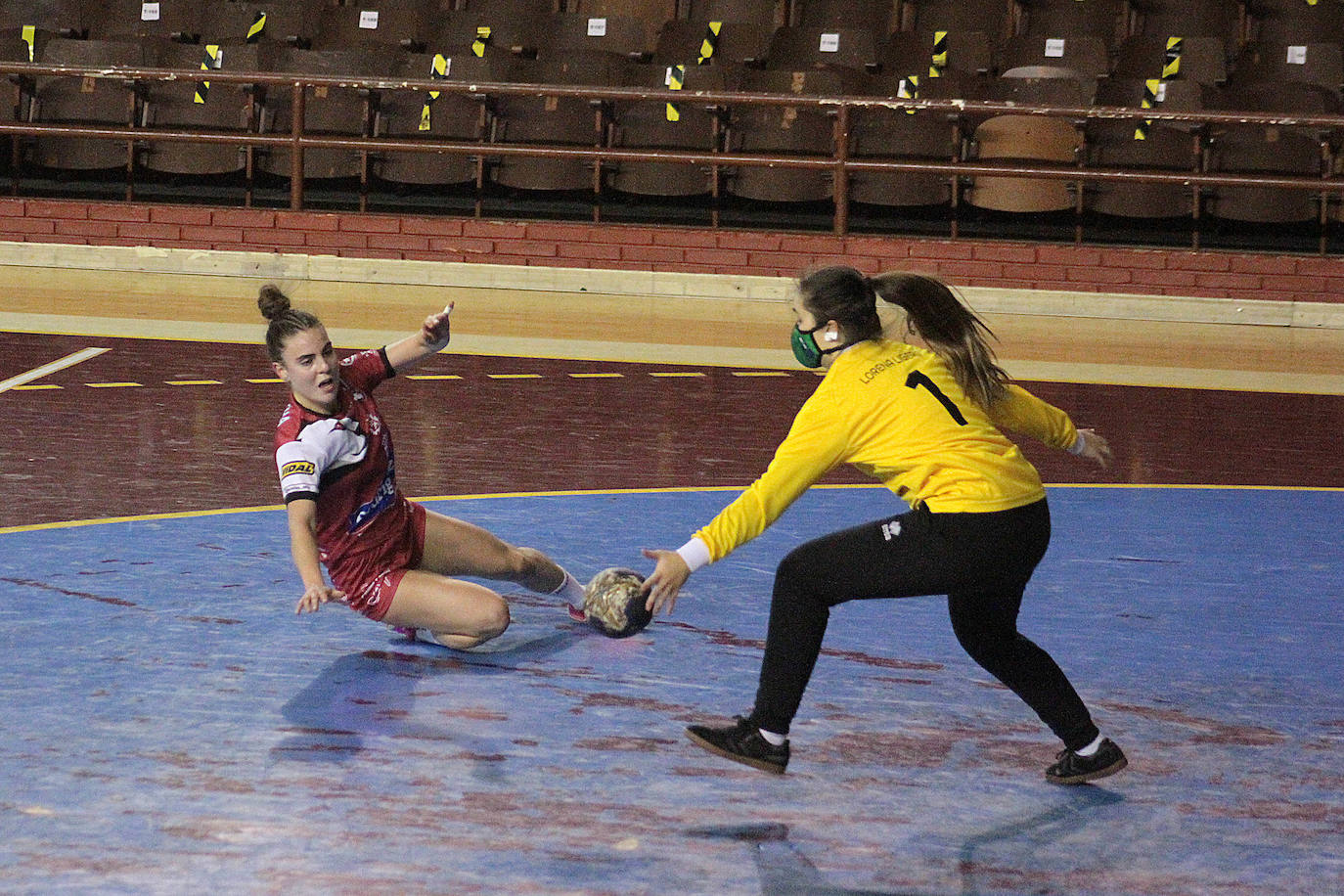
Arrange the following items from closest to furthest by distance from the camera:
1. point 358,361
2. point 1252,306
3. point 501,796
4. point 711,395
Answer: point 501,796
point 358,361
point 711,395
point 1252,306

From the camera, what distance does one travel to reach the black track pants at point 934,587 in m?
4.24

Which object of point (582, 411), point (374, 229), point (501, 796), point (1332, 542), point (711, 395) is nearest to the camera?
point (501, 796)

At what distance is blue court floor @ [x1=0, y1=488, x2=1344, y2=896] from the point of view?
3.81 m

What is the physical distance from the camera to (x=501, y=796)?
4199 mm

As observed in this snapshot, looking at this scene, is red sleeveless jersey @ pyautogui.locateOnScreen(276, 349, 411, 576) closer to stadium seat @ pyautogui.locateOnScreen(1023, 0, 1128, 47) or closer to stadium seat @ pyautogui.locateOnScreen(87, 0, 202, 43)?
stadium seat @ pyautogui.locateOnScreen(1023, 0, 1128, 47)

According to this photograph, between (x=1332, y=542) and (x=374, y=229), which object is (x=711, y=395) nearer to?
(x=1332, y=542)

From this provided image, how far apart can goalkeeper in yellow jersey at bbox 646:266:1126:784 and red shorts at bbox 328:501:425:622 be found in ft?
4.47

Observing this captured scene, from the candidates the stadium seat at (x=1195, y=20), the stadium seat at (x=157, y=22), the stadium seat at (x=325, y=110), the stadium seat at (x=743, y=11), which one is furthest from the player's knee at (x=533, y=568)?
the stadium seat at (x=157, y=22)

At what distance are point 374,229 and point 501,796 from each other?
1184 cm

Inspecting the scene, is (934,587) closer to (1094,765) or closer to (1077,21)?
(1094,765)

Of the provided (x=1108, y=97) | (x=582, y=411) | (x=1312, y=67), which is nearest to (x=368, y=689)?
(x=582, y=411)

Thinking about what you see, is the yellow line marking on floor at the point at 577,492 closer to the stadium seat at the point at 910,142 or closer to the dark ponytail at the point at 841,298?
the dark ponytail at the point at 841,298

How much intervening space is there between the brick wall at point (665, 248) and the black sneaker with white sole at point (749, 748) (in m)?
10.4

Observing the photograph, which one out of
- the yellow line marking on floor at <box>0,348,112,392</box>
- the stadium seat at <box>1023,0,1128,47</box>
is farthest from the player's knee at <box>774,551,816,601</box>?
the stadium seat at <box>1023,0,1128,47</box>
